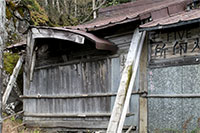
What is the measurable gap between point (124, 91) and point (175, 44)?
76.1 inches

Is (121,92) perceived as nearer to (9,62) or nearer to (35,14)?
(9,62)

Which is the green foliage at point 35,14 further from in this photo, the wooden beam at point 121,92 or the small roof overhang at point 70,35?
the wooden beam at point 121,92

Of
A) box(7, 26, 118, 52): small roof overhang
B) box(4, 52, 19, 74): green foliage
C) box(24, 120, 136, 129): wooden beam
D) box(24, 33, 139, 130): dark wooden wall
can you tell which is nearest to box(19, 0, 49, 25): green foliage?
box(4, 52, 19, 74): green foliage

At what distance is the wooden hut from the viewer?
5.45 m

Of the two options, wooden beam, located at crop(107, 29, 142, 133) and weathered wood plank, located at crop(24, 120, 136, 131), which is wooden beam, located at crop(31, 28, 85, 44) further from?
weathered wood plank, located at crop(24, 120, 136, 131)

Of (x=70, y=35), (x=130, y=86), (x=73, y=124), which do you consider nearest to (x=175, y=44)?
(x=130, y=86)

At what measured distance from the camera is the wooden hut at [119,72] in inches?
215

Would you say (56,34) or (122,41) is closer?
(56,34)

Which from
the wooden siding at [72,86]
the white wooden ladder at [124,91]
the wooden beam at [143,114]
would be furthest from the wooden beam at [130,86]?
the wooden siding at [72,86]

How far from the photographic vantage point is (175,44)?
5703mm

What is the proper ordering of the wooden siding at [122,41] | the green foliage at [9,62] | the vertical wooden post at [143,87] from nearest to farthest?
the vertical wooden post at [143,87]
the wooden siding at [122,41]
the green foliage at [9,62]

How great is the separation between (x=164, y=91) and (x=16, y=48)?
507cm

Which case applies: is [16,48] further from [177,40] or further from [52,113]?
[177,40]

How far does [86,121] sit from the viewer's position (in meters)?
7.00
